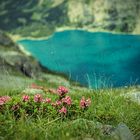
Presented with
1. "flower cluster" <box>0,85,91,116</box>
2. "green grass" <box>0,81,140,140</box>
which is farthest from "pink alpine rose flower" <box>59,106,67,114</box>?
"green grass" <box>0,81,140,140</box>

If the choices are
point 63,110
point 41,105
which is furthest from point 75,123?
point 41,105

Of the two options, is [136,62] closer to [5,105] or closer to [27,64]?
[27,64]

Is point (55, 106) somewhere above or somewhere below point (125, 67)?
above

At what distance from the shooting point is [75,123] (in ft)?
30.0

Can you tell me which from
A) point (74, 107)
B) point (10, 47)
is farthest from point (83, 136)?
point (10, 47)

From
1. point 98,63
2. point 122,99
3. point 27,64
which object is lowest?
point 98,63

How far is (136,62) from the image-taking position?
186 metres

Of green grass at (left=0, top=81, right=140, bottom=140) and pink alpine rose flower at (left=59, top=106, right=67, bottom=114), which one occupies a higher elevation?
pink alpine rose flower at (left=59, top=106, right=67, bottom=114)

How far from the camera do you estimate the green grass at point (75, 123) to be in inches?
337

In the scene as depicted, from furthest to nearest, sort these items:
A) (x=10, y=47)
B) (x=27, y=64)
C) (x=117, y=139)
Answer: (x=10, y=47), (x=27, y=64), (x=117, y=139)

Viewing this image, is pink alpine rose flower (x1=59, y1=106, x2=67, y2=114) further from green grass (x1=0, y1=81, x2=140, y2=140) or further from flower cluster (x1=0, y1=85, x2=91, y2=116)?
green grass (x1=0, y1=81, x2=140, y2=140)

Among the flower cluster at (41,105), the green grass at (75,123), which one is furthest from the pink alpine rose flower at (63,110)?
the green grass at (75,123)

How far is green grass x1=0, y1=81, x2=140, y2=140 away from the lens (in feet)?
28.1

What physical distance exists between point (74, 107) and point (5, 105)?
6.02 feet
